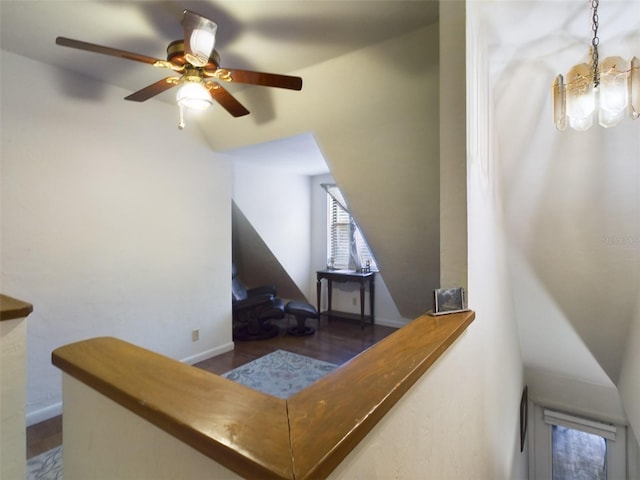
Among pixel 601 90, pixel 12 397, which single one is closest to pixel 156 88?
pixel 12 397

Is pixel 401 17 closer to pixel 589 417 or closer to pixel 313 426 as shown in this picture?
pixel 313 426

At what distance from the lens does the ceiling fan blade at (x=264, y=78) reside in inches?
64.9

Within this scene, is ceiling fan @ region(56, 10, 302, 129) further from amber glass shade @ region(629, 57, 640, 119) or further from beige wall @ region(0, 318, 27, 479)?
amber glass shade @ region(629, 57, 640, 119)

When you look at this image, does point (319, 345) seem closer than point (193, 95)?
No

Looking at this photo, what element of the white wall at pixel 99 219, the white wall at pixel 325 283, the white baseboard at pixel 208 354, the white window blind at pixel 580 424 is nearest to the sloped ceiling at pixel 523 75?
the white wall at pixel 99 219

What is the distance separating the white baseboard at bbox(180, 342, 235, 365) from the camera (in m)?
3.07

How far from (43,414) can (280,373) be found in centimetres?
180

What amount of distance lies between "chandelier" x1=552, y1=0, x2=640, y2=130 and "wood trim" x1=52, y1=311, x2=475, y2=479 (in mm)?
1398

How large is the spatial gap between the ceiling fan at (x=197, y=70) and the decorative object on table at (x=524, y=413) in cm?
357

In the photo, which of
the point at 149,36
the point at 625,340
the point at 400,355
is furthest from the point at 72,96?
the point at 625,340

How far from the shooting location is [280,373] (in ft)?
9.80

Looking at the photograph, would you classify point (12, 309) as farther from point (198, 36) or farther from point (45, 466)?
point (45, 466)

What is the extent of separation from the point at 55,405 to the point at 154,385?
2.50 m

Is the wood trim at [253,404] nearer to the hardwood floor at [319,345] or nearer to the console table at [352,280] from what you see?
the hardwood floor at [319,345]
